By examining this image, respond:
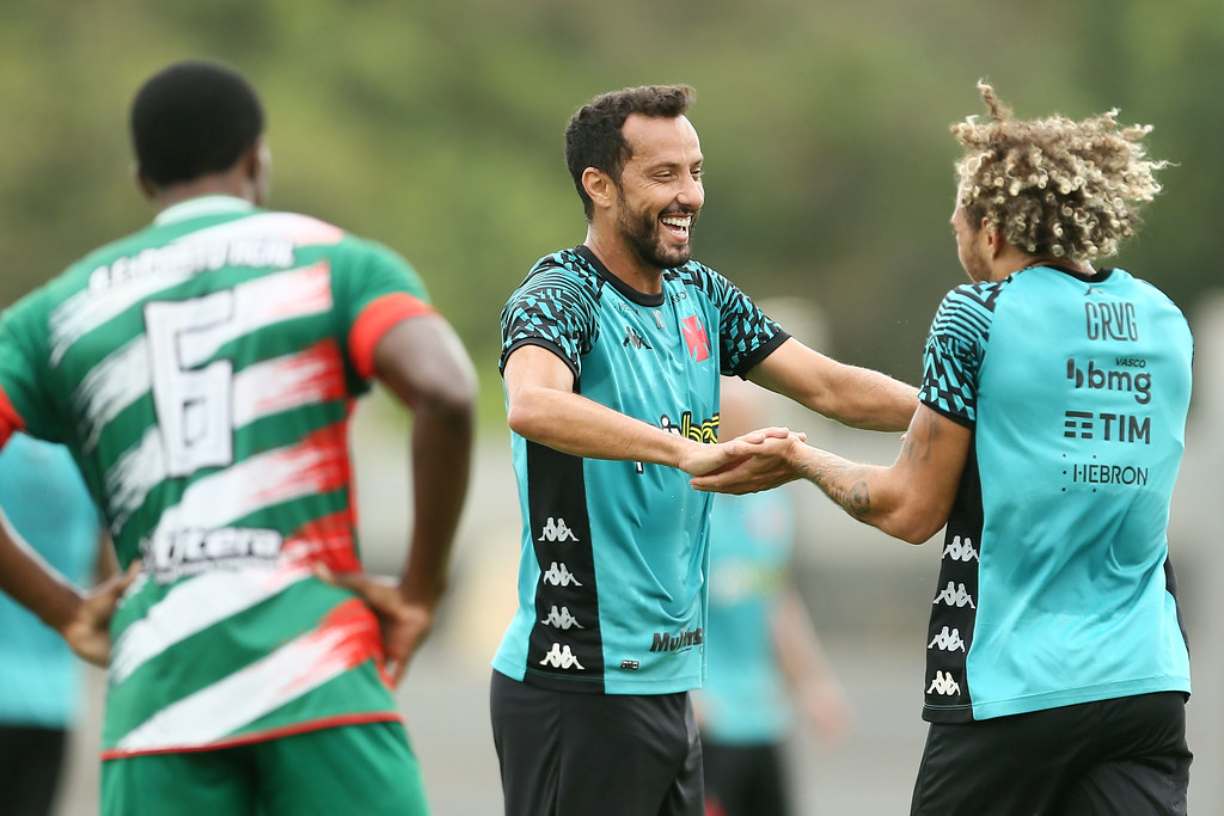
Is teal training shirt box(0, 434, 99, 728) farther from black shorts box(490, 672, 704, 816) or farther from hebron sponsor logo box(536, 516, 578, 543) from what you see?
hebron sponsor logo box(536, 516, 578, 543)

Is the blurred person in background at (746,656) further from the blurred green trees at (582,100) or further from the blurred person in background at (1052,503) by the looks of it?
the blurred green trees at (582,100)

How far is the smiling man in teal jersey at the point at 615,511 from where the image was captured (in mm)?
5000

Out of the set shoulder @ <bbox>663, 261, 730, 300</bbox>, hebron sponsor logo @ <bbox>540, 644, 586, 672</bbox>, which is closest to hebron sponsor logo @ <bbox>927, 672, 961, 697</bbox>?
hebron sponsor logo @ <bbox>540, 644, 586, 672</bbox>

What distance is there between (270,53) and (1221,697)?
122ft

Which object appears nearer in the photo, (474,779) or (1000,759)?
(1000,759)

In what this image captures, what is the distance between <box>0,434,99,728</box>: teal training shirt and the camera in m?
7.44

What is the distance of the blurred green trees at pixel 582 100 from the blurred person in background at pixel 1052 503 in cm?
3089

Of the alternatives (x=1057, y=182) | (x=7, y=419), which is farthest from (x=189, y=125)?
(x=1057, y=182)

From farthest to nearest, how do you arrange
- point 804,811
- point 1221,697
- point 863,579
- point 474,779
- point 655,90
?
point 863,579 → point 474,779 → point 804,811 → point 1221,697 → point 655,90

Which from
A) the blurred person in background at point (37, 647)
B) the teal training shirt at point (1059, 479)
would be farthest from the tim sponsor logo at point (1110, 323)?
the blurred person in background at point (37, 647)

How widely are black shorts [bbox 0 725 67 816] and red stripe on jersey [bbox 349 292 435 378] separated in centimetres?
309

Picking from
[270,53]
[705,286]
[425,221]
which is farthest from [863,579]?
[270,53]

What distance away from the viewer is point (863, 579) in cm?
2258

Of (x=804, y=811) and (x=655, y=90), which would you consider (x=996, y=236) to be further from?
(x=804, y=811)
